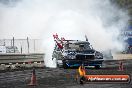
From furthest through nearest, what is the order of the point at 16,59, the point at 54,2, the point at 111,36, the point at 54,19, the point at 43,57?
the point at 54,2 < the point at 54,19 < the point at 111,36 < the point at 43,57 < the point at 16,59

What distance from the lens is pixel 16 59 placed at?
26.2 metres

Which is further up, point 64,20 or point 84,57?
point 64,20

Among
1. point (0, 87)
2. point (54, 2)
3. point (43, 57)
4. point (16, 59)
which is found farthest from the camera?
point (54, 2)

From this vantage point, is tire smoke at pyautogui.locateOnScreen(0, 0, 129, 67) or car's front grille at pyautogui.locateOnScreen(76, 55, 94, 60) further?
tire smoke at pyautogui.locateOnScreen(0, 0, 129, 67)

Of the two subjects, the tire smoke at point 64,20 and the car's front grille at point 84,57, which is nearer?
the car's front grille at point 84,57

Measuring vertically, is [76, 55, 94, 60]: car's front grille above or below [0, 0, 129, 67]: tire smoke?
below

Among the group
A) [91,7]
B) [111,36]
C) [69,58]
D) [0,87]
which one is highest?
[91,7]

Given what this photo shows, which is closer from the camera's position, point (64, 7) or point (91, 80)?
point (91, 80)

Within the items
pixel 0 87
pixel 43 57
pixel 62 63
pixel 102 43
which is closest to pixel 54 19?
pixel 102 43

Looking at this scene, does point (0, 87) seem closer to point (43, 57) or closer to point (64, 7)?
point (43, 57)

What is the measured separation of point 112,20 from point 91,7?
9.69ft

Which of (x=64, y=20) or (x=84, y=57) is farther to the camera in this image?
(x=64, y=20)

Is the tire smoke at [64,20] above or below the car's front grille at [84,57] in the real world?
above

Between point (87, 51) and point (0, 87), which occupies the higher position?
point (87, 51)
